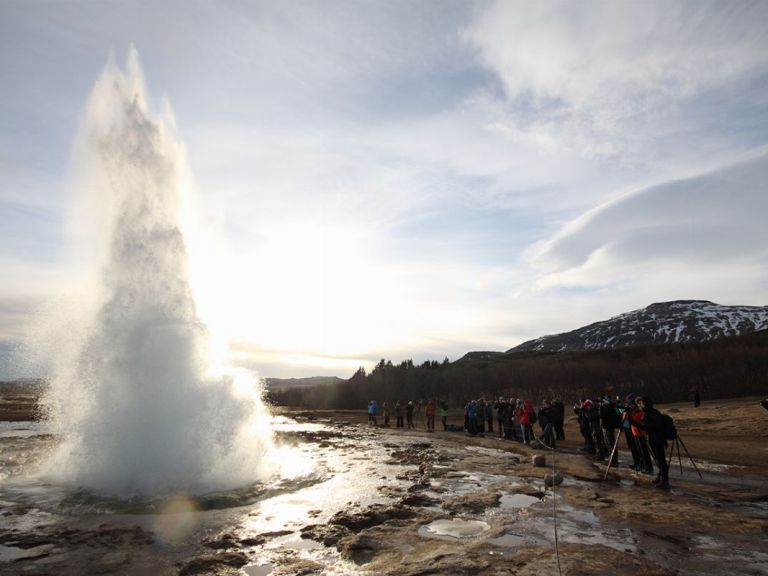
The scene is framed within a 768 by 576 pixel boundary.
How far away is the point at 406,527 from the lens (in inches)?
309

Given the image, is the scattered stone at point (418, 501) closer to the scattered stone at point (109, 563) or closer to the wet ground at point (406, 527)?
the wet ground at point (406, 527)

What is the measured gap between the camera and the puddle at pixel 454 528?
24.4ft

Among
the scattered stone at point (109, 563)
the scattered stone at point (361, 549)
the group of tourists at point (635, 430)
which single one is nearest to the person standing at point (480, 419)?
the group of tourists at point (635, 430)

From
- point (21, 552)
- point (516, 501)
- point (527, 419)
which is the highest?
point (527, 419)

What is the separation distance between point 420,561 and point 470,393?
84682 millimetres

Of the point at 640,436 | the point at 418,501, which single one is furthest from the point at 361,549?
the point at 640,436

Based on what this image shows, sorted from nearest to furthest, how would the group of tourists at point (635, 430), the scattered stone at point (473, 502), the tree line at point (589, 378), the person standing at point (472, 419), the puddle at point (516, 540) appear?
the puddle at point (516, 540), the scattered stone at point (473, 502), the group of tourists at point (635, 430), the person standing at point (472, 419), the tree line at point (589, 378)

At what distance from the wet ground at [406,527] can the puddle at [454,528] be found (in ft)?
0.06

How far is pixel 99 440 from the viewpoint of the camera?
12.2 meters

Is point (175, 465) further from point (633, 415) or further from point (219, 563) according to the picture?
point (633, 415)

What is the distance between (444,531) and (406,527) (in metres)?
0.66

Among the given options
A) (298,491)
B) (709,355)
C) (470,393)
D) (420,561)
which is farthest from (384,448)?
(709,355)

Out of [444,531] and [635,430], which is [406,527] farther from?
[635,430]

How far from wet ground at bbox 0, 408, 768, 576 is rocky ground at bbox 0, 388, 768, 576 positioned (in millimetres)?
29
